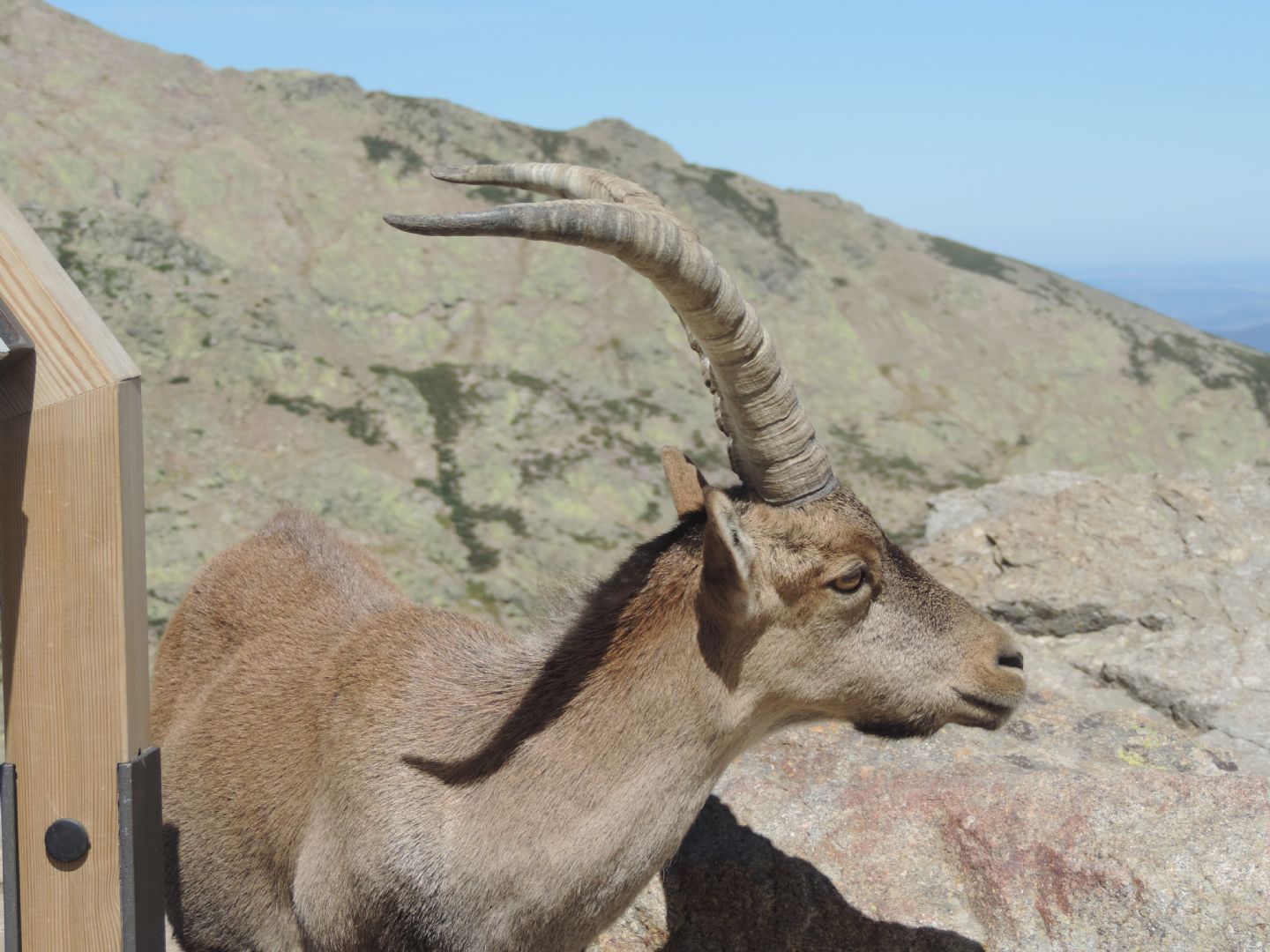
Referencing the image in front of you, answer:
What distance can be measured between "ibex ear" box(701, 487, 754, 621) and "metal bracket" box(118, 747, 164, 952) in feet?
7.42

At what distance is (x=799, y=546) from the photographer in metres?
5.04

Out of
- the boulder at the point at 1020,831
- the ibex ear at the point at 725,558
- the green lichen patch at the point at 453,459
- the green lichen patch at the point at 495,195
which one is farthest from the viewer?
the green lichen patch at the point at 495,195

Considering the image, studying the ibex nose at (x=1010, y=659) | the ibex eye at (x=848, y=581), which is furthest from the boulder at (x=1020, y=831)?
the ibex eye at (x=848, y=581)

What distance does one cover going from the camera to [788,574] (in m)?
5.00

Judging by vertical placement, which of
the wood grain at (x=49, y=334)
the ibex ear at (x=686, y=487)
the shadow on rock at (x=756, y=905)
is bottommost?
the shadow on rock at (x=756, y=905)

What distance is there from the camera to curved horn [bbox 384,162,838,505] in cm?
368

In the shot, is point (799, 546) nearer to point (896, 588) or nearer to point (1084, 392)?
point (896, 588)

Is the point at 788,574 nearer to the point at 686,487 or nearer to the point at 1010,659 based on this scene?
the point at 686,487

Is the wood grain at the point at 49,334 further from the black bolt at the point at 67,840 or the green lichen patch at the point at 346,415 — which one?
the green lichen patch at the point at 346,415

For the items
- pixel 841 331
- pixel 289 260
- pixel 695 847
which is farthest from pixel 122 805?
pixel 841 331

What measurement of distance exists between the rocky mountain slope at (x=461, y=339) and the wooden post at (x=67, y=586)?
71.4 feet

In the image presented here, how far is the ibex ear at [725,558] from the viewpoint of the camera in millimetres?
4602

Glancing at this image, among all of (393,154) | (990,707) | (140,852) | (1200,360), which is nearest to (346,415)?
(393,154)

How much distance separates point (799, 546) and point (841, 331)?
45.0 metres
